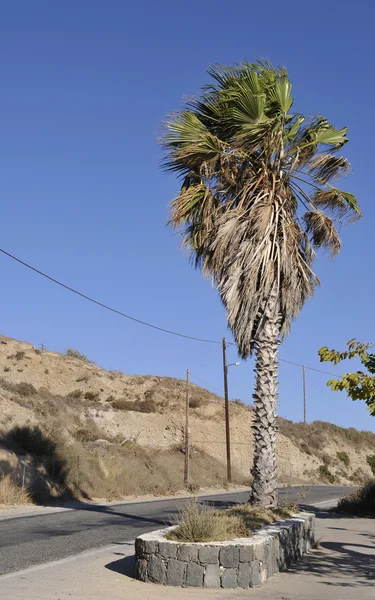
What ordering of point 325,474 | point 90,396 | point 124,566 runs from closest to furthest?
point 124,566 < point 90,396 < point 325,474

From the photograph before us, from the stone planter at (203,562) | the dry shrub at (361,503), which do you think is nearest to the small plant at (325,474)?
the dry shrub at (361,503)

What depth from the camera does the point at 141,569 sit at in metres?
9.30

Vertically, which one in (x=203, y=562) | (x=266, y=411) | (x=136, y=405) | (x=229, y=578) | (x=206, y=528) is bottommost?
(x=229, y=578)

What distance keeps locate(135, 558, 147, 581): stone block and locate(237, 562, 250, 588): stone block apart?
50.3 inches

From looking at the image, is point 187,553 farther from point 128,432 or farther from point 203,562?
point 128,432

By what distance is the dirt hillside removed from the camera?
3095 cm

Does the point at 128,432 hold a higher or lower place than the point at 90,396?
lower

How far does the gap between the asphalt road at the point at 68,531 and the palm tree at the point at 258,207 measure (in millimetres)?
3235

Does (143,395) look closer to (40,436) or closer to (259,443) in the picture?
(40,436)

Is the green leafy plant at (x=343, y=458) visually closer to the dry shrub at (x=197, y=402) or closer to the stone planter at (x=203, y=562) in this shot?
the dry shrub at (x=197, y=402)

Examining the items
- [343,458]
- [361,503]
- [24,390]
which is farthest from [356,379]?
[343,458]

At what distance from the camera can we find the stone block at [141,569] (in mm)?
9242

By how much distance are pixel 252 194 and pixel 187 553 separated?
901 cm

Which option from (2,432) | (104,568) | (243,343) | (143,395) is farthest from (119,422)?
(104,568)
